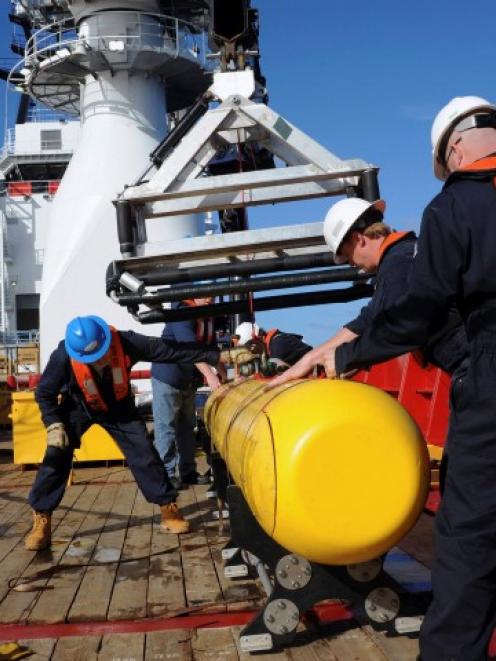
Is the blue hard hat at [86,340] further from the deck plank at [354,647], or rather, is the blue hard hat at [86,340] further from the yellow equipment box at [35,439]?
the yellow equipment box at [35,439]

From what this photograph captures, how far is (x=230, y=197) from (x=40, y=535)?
2637 mm

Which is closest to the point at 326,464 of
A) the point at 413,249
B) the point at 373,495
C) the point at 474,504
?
the point at 373,495

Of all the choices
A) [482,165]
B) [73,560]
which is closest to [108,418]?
[73,560]

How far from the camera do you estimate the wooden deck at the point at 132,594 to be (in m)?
3.13

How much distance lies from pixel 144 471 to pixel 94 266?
1059 cm

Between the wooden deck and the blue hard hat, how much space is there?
1.32 m

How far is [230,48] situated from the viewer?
4.67m

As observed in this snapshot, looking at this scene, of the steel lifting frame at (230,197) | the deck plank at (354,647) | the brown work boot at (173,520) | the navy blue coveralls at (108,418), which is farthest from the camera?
the brown work boot at (173,520)

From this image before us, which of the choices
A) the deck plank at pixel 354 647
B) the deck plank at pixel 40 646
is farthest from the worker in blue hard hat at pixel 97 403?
the deck plank at pixel 354 647

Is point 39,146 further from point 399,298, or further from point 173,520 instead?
point 399,298

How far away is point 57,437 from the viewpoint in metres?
5.14

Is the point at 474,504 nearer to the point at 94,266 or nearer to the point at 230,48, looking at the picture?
the point at 230,48

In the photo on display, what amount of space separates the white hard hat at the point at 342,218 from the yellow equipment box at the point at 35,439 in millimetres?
5983

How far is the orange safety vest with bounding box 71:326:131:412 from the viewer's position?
17.1ft
